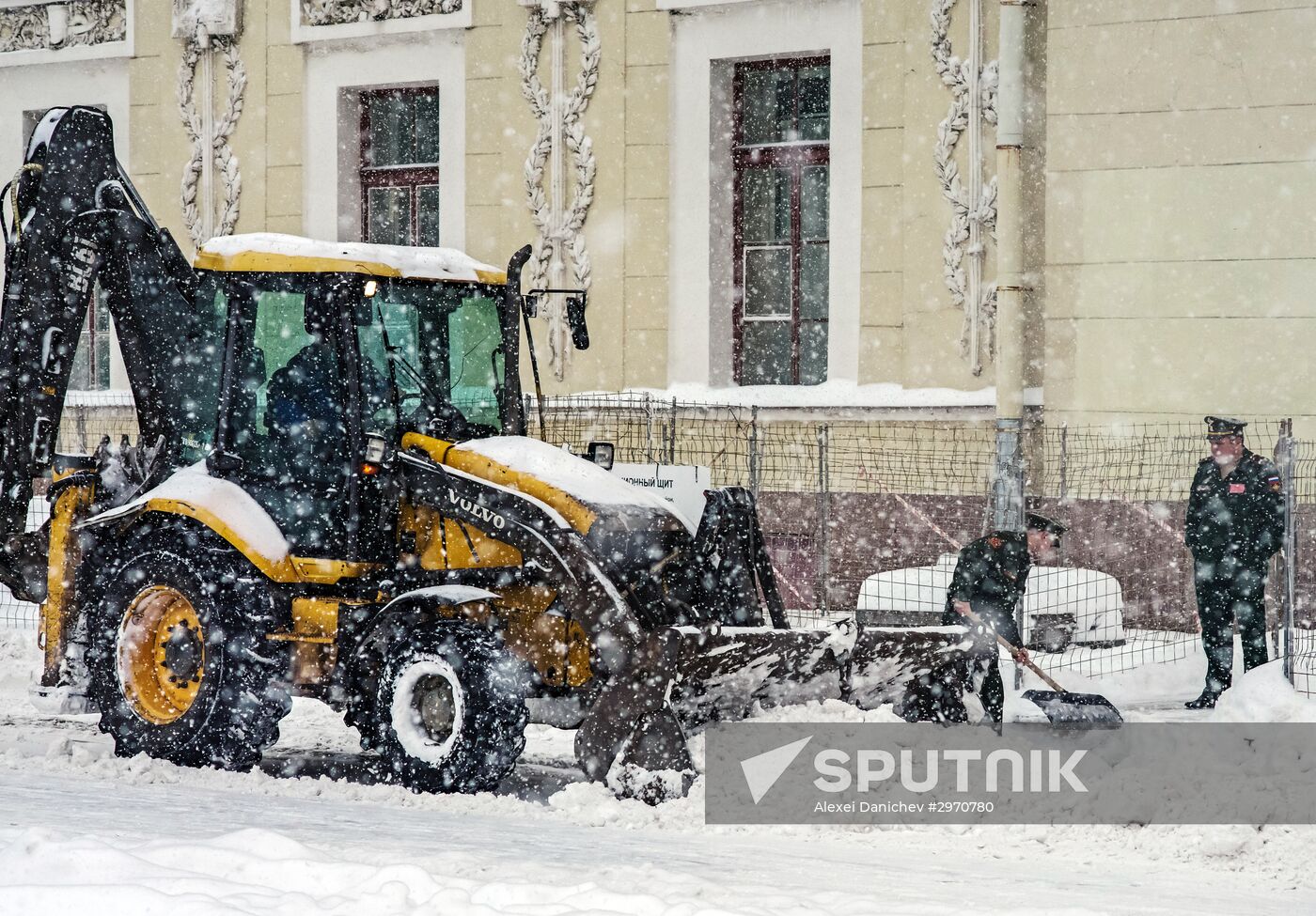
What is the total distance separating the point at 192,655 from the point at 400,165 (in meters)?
8.46

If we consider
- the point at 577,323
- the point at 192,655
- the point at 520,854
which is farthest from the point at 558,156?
the point at 520,854

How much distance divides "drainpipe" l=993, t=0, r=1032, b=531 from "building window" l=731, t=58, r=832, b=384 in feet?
5.68

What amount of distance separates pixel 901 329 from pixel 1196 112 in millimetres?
2753

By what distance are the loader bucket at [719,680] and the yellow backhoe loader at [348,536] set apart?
0.04 ft

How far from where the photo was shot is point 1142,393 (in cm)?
1322

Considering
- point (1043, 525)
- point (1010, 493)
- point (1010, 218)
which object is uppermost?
point (1010, 218)

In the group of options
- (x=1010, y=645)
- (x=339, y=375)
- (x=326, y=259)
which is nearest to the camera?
(x=339, y=375)

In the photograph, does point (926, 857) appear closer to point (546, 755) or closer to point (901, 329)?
point (546, 755)

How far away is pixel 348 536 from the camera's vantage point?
29.5 feet

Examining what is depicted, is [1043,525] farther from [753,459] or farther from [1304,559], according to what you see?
[753,459]

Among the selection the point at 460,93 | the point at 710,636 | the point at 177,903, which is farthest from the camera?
the point at 460,93

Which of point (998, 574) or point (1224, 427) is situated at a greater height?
point (1224, 427)

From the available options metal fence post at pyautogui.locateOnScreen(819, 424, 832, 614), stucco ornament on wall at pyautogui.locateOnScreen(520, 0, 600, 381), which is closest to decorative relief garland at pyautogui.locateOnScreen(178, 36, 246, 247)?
stucco ornament on wall at pyautogui.locateOnScreen(520, 0, 600, 381)

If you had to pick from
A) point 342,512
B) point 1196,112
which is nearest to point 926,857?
point 342,512
